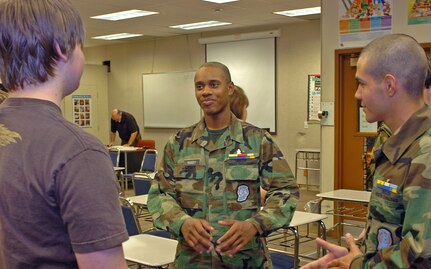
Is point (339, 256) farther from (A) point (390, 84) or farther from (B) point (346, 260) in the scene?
(A) point (390, 84)

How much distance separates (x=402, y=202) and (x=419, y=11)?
4.39 metres

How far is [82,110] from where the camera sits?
1266cm

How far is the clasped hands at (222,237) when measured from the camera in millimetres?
1984

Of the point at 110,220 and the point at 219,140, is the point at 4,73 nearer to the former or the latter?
the point at 110,220

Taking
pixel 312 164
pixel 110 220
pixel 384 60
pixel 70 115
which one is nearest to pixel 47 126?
pixel 110 220

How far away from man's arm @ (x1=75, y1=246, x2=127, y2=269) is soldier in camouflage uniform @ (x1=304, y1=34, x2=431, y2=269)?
79 cm

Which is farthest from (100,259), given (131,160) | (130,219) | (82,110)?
(82,110)

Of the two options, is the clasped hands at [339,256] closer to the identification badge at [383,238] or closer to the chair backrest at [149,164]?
the identification badge at [383,238]

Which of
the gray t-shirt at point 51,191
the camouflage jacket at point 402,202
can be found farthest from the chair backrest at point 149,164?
the gray t-shirt at point 51,191

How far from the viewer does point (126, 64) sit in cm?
1277

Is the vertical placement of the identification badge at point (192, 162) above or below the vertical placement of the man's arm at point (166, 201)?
above

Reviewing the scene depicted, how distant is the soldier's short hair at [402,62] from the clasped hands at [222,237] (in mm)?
834

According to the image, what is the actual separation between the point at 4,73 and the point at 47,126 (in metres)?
0.15

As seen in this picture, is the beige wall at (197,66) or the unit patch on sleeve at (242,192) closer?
the unit patch on sleeve at (242,192)
